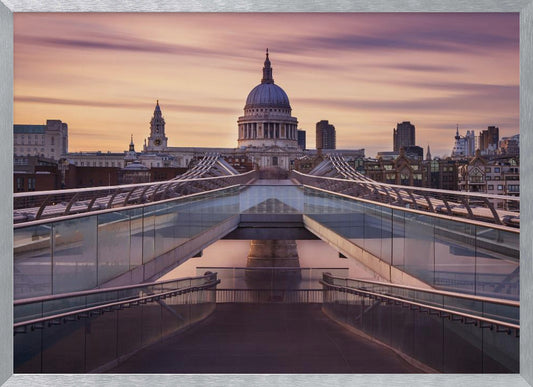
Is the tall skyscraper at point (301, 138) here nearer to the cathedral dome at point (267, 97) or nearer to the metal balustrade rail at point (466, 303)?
the cathedral dome at point (267, 97)

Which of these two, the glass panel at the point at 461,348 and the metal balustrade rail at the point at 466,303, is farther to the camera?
the glass panel at the point at 461,348

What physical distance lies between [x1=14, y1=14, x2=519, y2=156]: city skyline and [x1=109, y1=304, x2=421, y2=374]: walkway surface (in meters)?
2.70

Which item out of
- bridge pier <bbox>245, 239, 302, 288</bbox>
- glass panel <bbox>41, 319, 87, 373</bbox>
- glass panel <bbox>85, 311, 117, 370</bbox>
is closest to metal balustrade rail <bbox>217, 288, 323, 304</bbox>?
glass panel <bbox>85, 311, 117, 370</bbox>

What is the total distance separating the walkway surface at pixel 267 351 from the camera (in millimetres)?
5801

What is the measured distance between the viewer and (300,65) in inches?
356

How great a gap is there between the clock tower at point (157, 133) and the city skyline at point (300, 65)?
321 feet

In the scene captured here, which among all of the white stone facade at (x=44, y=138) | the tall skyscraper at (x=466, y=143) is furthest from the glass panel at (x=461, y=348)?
the tall skyscraper at (x=466, y=143)

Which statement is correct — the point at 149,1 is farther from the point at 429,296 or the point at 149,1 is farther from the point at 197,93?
the point at 197,93

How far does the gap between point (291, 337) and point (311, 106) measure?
559 cm

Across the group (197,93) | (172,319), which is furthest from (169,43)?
(172,319)

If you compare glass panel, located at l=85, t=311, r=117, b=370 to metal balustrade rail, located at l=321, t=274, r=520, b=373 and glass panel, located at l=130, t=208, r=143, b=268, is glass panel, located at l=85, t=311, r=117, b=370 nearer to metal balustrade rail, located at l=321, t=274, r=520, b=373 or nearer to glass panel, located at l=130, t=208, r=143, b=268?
glass panel, located at l=130, t=208, r=143, b=268

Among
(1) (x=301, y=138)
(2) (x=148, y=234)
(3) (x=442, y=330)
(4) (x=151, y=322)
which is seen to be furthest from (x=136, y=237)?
(1) (x=301, y=138)

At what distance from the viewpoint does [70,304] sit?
16.4ft

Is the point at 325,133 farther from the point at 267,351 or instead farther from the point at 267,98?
the point at 267,98
